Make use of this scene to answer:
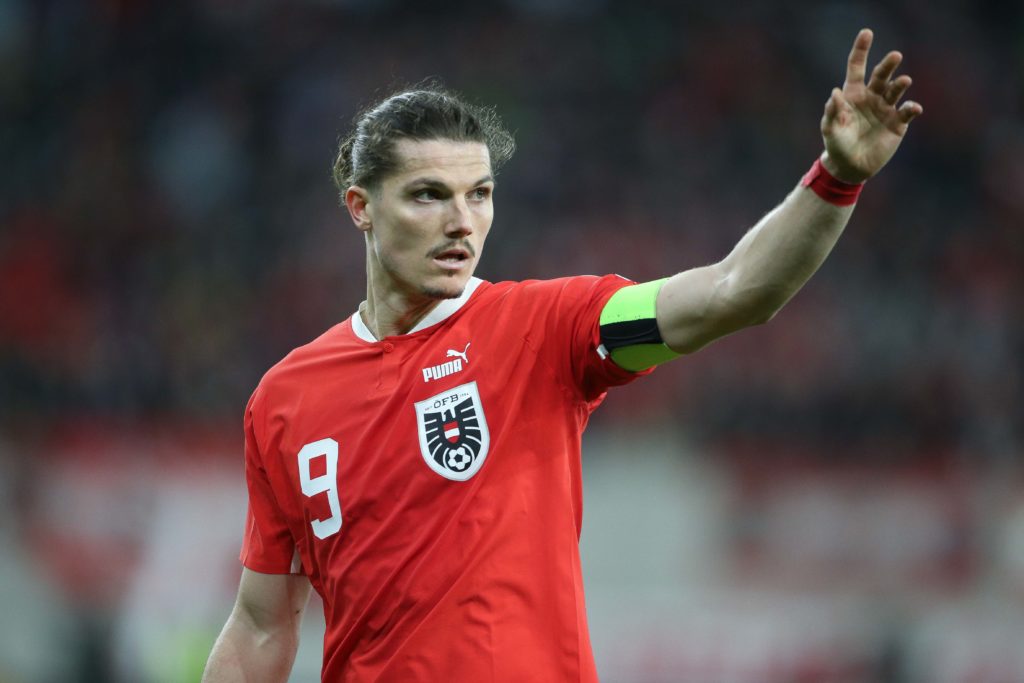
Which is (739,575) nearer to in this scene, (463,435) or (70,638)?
(70,638)

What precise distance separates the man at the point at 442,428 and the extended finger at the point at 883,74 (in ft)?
0.27

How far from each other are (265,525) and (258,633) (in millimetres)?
309

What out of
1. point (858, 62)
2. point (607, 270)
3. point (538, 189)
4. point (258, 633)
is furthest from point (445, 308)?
point (538, 189)

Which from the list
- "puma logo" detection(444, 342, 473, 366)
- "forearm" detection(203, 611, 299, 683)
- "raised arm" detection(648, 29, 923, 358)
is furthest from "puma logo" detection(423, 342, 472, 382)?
"forearm" detection(203, 611, 299, 683)

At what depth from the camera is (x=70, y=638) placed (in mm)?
9617

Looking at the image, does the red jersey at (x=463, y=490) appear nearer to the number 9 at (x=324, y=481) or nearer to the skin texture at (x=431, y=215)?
the number 9 at (x=324, y=481)

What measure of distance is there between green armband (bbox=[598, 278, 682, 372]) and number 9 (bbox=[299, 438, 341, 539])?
0.79 meters

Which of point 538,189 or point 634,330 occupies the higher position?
point 538,189

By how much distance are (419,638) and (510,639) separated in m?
0.22

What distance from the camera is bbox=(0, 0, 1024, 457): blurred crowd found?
10703 millimetres

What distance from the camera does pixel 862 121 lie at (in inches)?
105

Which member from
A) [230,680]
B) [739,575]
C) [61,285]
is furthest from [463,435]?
[61,285]

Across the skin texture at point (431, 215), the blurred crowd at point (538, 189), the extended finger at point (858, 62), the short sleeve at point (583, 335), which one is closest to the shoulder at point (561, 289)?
the short sleeve at point (583, 335)

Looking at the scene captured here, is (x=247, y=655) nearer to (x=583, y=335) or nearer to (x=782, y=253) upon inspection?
(x=583, y=335)
